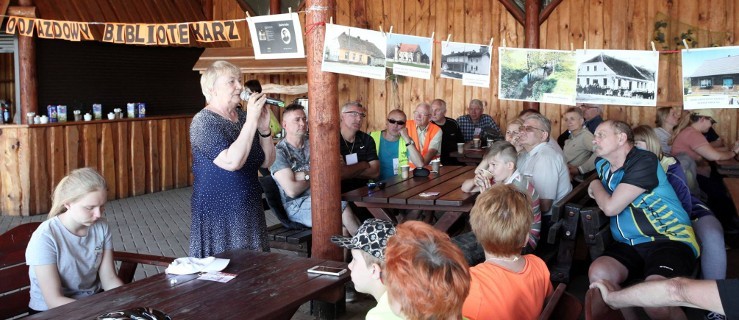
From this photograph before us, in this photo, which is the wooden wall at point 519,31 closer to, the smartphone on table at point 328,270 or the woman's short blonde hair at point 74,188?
the smartphone on table at point 328,270

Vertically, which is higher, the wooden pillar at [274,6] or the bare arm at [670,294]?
the wooden pillar at [274,6]

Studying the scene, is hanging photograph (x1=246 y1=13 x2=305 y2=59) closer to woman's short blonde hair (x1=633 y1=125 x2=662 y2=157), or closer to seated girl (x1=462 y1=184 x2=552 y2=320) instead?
seated girl (x1=462 y1=184 x2=552 y2=320)

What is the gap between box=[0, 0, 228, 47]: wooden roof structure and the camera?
329 inches

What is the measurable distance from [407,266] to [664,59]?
25.1 ft

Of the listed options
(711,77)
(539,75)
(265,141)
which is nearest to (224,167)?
(265,141)

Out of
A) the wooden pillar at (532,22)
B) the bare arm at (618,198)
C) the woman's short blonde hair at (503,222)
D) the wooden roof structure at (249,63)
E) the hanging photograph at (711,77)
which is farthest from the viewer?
the wooden roof structure at (249,63)

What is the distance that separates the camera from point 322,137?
404 cm

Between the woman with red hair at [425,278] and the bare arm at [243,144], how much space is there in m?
1.57

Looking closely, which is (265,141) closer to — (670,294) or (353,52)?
(353,52)

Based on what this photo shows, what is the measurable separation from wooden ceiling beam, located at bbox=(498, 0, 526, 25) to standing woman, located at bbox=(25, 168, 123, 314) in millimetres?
7236

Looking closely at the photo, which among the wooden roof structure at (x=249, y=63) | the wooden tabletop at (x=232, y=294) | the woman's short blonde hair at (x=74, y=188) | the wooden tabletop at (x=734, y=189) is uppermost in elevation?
the wooden roof structure at (x=249, y=63)

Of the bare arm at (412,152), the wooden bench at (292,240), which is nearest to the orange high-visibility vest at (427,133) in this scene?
the bare arm at (412,152)

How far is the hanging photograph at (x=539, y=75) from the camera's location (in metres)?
4.88

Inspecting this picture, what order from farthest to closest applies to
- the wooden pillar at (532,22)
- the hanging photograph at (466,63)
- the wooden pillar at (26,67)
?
the wooden pillar at (532,22) → the wooden pillar at (26,67) → the hanging photograph at (466,63)
